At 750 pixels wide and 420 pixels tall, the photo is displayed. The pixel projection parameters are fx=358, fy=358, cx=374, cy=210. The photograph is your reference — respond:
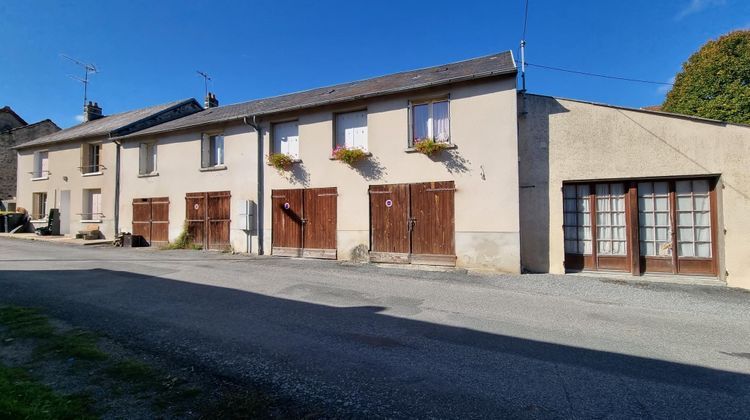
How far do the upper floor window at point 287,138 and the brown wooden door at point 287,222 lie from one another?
136 centimetres

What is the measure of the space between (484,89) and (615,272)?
18.6 feet

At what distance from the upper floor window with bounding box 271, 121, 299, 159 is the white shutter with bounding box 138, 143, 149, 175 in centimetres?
691

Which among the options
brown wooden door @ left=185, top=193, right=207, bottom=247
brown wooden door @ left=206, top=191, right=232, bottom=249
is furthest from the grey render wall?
brown wooden door @ left=206, top=191, right=232, bottom=249

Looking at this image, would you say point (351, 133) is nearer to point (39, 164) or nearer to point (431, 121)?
point (431, 121)

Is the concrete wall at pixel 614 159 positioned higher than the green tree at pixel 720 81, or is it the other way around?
the green tree at pixel 720 81

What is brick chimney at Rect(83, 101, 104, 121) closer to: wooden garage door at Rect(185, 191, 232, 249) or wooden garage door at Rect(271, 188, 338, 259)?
wooden garage door at Rect(185, 191, 232, 249)

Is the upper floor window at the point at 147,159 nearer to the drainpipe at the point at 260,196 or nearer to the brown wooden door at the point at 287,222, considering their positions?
the drainpipe at the point at 260,196

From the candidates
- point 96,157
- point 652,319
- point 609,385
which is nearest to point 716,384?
point 609,385

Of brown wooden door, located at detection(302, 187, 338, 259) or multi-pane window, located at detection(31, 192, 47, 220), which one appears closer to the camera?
brown wooden door, located at detection(302, 187, 338, 259)

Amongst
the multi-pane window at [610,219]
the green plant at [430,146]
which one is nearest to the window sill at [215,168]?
the green plant at [430,146]

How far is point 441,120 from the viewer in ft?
33.0

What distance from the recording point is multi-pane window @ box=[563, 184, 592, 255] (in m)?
9.25

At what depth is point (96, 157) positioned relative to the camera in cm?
1756

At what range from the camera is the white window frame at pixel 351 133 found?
1098cm
